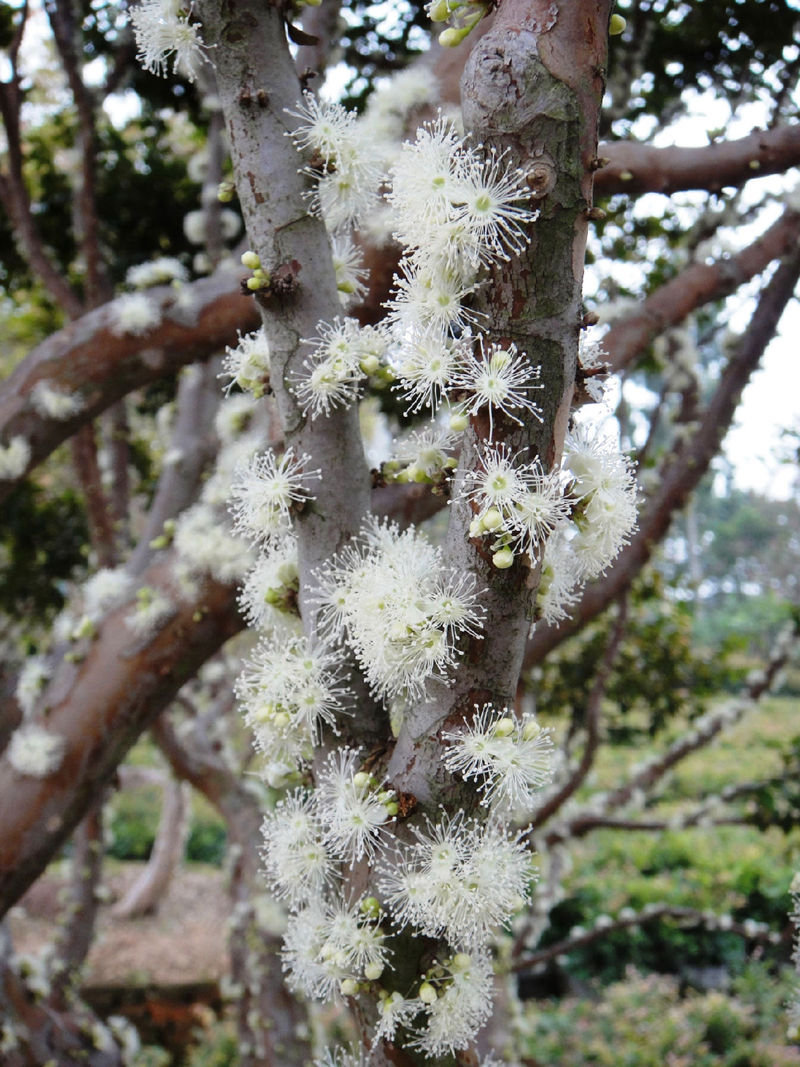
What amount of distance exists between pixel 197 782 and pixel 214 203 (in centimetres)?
249

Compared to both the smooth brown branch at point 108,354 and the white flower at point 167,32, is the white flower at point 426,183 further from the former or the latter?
the smooth brown branch at point 108,354

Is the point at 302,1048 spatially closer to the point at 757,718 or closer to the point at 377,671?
the point at 377,671

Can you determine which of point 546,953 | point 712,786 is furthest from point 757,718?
point 546,953

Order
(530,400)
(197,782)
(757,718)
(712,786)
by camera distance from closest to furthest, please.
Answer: (530,400) → (197,782) → (712,786) → (757,718)

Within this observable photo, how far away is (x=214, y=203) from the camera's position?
10.9 ft

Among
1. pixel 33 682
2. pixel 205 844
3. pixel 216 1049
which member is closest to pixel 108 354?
pixel 33 682

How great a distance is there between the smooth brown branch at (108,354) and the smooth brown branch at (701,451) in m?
1.39

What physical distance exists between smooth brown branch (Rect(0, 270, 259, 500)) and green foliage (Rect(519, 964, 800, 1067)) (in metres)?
4.65

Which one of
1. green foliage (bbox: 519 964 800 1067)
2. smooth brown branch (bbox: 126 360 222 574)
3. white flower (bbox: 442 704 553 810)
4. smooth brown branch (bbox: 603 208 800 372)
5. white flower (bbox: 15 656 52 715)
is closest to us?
white flower (bbox: 442 704 553 810)

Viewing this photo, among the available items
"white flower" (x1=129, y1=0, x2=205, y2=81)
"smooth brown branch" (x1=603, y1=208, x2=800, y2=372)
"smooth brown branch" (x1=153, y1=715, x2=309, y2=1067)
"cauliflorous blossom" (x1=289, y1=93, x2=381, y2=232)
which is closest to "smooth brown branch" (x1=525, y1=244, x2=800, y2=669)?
"smooth brown branch" (x1=603, y1=208, x2=800, y2=372)

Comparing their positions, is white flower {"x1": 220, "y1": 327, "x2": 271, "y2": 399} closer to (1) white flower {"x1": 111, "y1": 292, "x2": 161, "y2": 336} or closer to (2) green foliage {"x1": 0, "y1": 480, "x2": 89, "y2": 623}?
(1) white flower {"x1": 111, "y1": 292, "x2": 161, "y2": 336}

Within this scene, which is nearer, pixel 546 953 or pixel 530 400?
pixel 530 400

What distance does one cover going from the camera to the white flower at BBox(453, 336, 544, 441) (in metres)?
0.99

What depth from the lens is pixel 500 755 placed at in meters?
1.08
